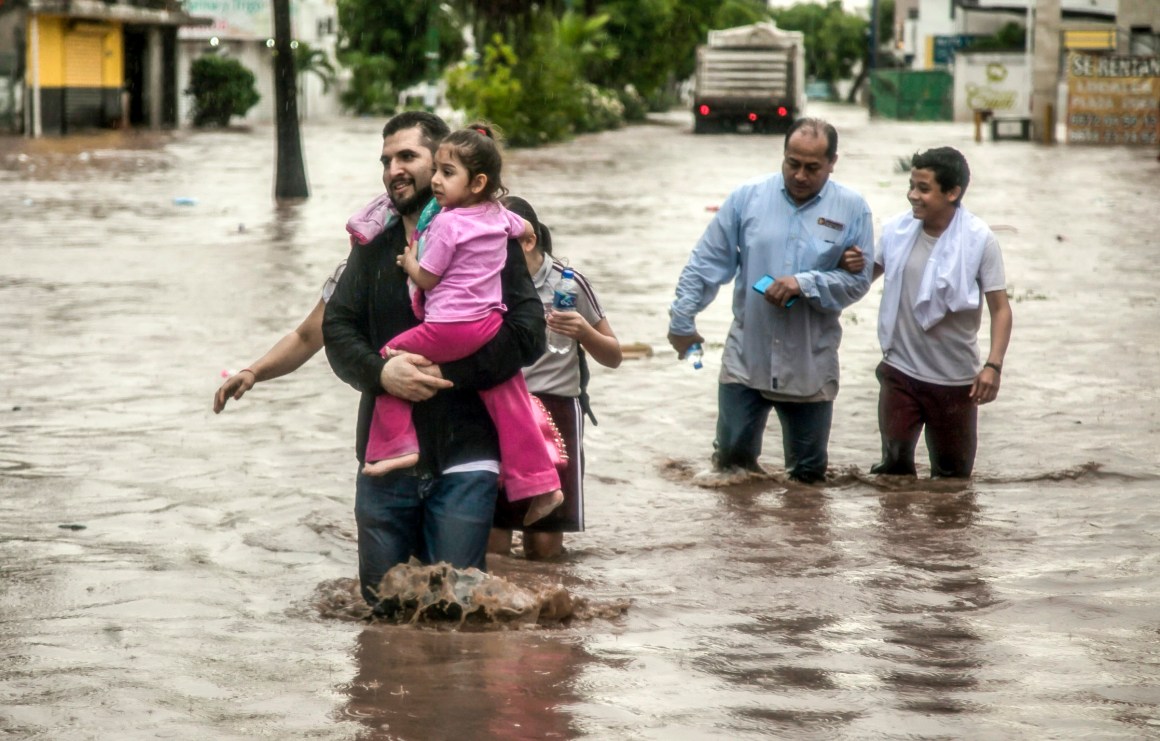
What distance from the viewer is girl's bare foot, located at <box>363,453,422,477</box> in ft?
15.9

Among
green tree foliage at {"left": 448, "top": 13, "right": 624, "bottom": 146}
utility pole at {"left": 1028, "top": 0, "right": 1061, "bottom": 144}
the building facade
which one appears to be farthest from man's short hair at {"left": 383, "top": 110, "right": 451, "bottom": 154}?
the building facade

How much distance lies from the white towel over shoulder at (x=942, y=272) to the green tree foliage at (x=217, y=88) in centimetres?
4566

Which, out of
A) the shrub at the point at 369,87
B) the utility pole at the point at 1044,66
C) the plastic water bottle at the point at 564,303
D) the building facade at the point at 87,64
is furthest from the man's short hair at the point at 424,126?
the shrub at the point at 369,87

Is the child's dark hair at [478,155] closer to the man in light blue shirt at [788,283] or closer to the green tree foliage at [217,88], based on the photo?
the man in light blue shirt at [788,283]

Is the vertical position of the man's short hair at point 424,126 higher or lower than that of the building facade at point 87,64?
lower

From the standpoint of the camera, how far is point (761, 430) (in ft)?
24.2

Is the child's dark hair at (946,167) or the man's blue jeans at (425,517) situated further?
the child's dark hair at (946,167)

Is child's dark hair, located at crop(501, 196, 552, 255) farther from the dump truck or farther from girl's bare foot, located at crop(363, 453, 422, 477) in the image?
the dump truck

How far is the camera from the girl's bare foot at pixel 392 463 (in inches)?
191

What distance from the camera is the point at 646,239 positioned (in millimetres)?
17859

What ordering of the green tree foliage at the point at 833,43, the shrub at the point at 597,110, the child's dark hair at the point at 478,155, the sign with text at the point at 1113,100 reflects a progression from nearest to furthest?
the child's dark hair at the point at 478,155, the sign with text at the point at 1113,100, the shrub at the point at 597,110, the green tree foliage at the point at 833,43

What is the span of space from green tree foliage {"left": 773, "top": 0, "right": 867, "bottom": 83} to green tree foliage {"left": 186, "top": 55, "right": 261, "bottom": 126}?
69071 mm

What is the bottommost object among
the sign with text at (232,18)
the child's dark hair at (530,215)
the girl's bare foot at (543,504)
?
the girl's bare foot at (543,504)

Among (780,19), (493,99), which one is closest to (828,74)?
(780,19)
